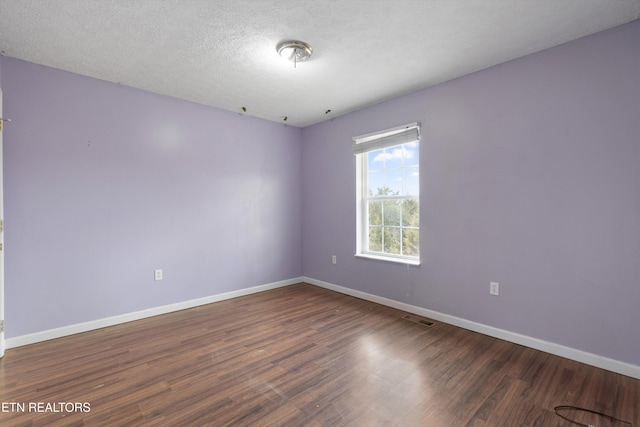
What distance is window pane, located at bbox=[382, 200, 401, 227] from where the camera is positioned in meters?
3.62

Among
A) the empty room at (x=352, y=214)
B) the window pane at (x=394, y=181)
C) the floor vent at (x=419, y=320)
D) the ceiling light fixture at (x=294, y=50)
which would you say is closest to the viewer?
the empty room at (x=352, y=214)

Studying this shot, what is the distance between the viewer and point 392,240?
3691 millimetres

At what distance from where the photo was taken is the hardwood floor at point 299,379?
1.70m

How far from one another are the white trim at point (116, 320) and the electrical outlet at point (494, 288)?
116 inches

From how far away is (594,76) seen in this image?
2.21 metres

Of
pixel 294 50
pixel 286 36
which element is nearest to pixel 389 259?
pixel 294 50

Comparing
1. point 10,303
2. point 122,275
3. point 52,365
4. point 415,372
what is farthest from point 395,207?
point 10,303

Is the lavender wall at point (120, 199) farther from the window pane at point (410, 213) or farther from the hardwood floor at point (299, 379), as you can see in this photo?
the window pane at point (410, 213)

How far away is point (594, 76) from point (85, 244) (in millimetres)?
4700

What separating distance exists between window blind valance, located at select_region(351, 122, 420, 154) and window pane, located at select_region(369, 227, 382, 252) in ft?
3.48

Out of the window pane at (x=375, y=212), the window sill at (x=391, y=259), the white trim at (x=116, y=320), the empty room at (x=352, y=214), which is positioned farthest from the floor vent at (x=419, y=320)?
the white trim at (x=116, y=320)

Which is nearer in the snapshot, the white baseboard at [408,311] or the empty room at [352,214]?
the empty room at [352,214]

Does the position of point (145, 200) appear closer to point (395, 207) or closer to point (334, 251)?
point (334, 251)

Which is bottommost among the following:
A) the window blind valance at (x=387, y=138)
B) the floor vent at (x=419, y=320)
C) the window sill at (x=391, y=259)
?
the floor vent at (x=419, y=320)
